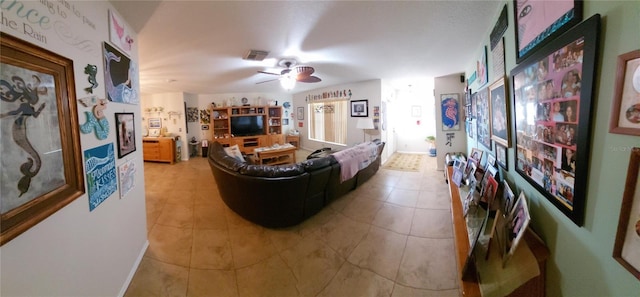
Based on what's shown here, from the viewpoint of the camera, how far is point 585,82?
0.70 metres

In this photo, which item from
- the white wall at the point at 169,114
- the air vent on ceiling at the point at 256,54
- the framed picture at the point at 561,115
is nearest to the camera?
the framed picture at the point at 561,115

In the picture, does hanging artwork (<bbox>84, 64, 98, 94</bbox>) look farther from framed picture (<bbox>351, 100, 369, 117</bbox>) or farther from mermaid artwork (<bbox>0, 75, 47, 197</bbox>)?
framed picture (<bbox>351, 100, 369, 117</bbox>)

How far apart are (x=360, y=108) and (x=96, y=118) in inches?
196

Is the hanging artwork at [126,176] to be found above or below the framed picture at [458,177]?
above

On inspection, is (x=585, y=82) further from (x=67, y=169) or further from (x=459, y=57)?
(x=459, y=57)

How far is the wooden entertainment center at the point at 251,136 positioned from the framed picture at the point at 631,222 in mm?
7106

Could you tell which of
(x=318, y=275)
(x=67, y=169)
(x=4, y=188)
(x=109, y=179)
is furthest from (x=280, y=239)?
Result: (x=4, y=188)

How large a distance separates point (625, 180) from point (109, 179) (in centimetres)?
252

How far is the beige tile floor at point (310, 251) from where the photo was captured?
1.69m

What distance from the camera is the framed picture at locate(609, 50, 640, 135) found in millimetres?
540

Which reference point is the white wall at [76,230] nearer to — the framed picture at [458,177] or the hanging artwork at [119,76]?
the hanging artwork at [119,76]

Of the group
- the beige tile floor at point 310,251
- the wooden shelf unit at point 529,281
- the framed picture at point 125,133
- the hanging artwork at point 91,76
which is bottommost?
the beige tile floor at point 310,251

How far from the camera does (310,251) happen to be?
6.92 ft

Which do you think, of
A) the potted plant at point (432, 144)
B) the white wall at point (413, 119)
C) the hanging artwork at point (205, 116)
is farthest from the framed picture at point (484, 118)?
the hanging artwork at point (205, 116)
